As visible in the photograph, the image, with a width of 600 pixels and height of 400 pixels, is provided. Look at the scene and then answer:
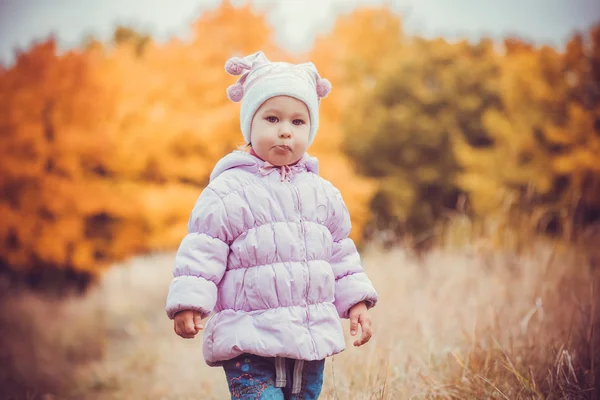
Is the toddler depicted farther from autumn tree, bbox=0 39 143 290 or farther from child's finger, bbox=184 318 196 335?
autumn tree, bbox=0 39 143 290

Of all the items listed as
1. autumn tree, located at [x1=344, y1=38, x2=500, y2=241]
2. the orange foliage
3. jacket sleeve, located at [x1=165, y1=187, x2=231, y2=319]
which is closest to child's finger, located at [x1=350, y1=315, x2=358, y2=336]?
jacket sleeve, located at [x1=165, y1=187, x2=231, y2=319]

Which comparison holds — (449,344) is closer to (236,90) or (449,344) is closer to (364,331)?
(364,331)

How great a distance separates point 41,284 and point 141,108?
472 centimetres

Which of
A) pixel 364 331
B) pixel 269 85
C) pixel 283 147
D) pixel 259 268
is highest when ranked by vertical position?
pixel 269 85

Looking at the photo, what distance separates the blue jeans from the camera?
79.7 inches

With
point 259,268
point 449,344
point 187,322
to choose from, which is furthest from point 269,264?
point 449,344

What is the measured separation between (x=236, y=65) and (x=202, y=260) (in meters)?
0.89

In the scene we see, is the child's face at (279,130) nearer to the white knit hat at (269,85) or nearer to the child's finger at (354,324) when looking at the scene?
the white knit hat at (269,85)

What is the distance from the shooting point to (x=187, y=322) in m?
1.92

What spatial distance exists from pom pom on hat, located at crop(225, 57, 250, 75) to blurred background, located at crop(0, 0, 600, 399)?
59.8 inches

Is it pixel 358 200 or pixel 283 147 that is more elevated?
pixel 358 200

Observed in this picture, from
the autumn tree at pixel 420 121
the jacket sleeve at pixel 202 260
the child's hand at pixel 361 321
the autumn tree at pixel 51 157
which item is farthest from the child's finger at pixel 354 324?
the autumn tree at pixel 420 121

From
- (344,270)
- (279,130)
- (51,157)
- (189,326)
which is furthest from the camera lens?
(51,157)

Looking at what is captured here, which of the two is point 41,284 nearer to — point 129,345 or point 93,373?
point 129,345
